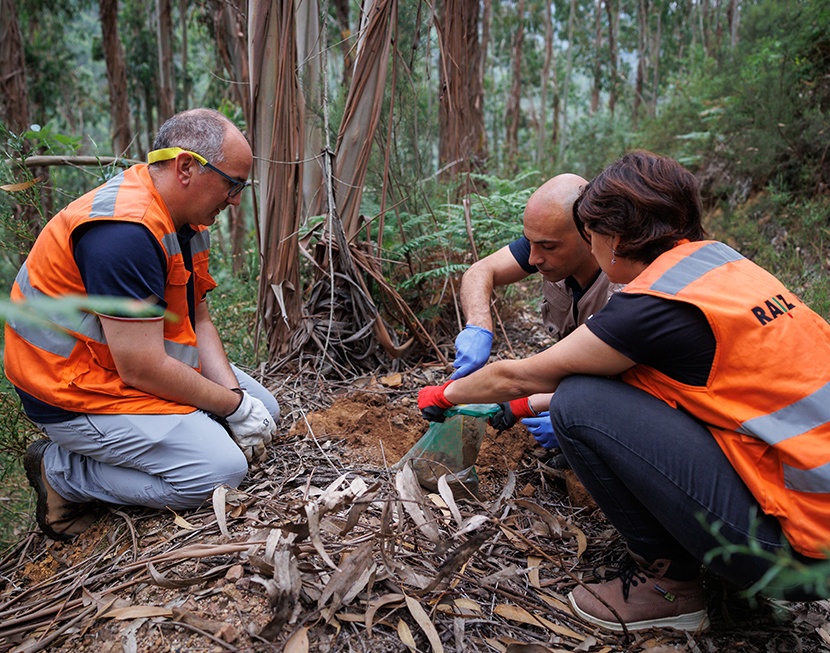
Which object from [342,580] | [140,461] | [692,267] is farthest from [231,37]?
[342,580]

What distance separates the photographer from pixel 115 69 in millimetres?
8766

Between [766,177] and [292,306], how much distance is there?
173 inches

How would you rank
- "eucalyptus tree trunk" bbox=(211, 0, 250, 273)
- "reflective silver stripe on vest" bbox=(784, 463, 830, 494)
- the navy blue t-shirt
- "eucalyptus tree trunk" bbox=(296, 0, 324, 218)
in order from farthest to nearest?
"eucalyptus tree trunk" bbox=(211, 0, 250, 273) < "eucalyptus tree trunk" bbox=(296, 0, 324, 218) < the navy blue t-shirt < "reflective silver stripe on vest" bbox=(784, 463, 830, 494)

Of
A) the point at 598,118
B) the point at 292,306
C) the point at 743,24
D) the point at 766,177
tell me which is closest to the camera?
the point at 292,306

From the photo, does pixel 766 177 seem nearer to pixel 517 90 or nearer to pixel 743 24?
pixel 743 24

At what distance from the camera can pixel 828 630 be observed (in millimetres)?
1747

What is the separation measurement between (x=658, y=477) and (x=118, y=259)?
166 centimetres

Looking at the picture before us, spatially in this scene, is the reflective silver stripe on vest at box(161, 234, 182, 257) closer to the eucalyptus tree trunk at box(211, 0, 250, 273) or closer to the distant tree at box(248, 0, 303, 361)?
the distant tree at box(248, 0, 303, 361)

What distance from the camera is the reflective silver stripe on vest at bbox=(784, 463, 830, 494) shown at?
1.38m

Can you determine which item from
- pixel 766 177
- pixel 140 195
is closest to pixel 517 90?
pixel 766 177

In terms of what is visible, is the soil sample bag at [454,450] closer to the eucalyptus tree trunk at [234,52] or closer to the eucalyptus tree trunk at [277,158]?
the eucalyptus tree trunk at [277,158]

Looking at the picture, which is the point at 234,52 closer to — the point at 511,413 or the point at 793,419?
the point at 511,413

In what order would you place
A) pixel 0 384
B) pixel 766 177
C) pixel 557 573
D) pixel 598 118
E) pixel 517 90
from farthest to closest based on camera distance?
1. pixel 517 90
2. pixel 598 118
3. pixel 766 177
4. pixel 0 384
5. pixel 557 573

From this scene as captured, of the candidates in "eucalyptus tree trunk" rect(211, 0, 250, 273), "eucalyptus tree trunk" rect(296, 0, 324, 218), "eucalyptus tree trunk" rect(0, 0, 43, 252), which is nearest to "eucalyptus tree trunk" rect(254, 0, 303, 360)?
"eucalyptus tree trunk" rect(296, 0, 324, 218)
